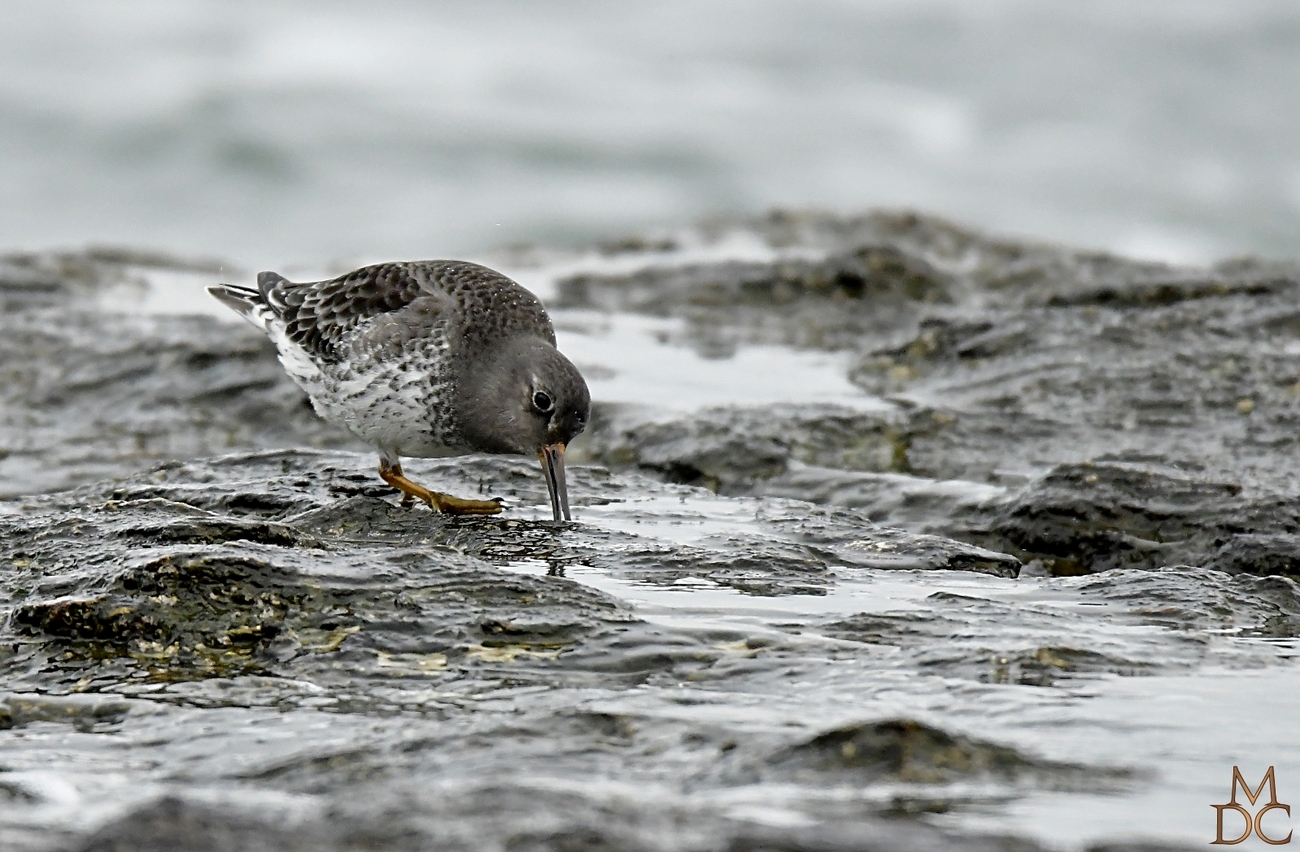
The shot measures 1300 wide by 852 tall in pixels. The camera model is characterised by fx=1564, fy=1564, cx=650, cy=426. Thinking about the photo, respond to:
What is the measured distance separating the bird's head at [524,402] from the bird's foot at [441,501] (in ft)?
0.90

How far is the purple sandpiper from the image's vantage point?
20.2 ft

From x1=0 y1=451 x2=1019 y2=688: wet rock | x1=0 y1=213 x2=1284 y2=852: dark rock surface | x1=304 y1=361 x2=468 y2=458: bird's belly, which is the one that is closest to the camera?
x1=0 y1=213 x2=1284 y2=852: dark rock surface

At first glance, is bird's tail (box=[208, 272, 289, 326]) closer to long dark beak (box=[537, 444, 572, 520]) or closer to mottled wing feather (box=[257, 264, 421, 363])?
mottled wing feather (box=[257, 264, 421, 363])

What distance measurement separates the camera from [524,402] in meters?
6.16

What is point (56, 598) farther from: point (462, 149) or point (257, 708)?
point (462, 149)

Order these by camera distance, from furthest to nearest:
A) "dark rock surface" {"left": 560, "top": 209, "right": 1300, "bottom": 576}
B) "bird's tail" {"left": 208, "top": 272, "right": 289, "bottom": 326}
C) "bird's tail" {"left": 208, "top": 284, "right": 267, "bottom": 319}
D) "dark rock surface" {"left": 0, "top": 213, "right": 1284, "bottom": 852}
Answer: "bird's tail" {"left": 208, "top": 284, "right": 267, "bottom": 319}, "bird's tail" {"left": 208, "top": 272, "right": 289, "bottom": 326}, "dark rock surface" {"left": 560, "top": 209, "right": 1300, "bottom": 576}, "dark rock surface" {"left": 0, "top": 213, "right": 1284, "bottom": 852}

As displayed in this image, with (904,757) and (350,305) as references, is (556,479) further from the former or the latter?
(904,757)

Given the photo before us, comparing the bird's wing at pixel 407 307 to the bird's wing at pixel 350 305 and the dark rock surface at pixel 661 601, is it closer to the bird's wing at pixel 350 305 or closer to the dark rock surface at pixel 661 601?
the bird's wing at pixel 350 305

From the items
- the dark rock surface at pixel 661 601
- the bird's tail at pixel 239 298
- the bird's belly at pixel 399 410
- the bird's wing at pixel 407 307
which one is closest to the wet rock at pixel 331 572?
the dark rock surface at pixel 661 601

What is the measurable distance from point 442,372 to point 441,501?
22.9 inches

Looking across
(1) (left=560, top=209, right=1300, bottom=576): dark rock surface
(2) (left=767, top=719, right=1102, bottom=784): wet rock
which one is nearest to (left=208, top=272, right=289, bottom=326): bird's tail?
(1) (left=560, top=209, right=1300, bottom=576): dark rock surface

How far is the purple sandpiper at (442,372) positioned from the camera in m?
6.16

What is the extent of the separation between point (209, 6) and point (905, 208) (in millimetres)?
13740

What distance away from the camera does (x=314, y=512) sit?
5680 mm
